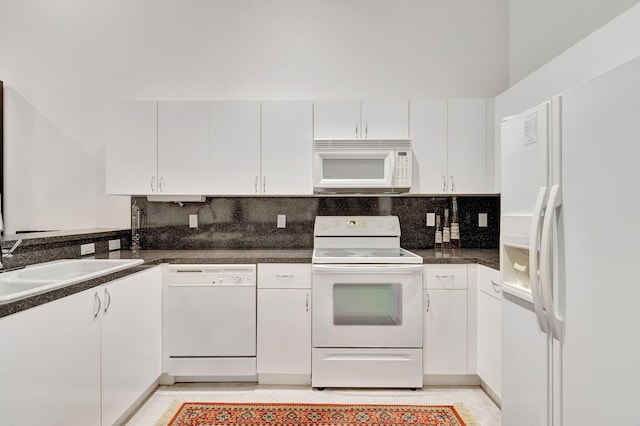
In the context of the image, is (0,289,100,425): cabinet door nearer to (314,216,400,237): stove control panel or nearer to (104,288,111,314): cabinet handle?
(104,288,111,314): cabinet handle

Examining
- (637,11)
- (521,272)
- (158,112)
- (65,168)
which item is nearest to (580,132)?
(521,272)

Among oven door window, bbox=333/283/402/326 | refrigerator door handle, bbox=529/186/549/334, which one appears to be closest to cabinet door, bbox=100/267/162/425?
oven door window, bbox=333/283/402/326

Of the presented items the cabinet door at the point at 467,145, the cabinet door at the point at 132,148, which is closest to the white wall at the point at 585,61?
the cabinet door at the point at 467,145

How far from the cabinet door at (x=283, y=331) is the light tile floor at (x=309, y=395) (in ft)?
0.47

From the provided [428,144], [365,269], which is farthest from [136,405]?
[428,144]

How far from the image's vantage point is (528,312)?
1.38 m

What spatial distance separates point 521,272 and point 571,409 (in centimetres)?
53

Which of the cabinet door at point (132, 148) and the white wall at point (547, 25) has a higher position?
the white wall at point (547, 25)

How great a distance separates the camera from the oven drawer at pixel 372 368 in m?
2.37

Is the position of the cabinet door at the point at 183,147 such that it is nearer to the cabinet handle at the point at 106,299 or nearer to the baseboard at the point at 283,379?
the cabinet handle at the point at 106,299

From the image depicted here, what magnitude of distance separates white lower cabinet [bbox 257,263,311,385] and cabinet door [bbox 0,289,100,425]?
100cm

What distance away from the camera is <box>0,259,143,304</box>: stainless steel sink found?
145 cm

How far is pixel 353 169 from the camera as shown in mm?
2619

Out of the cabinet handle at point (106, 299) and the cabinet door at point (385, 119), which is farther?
the cabinet door at point (385, 119)
